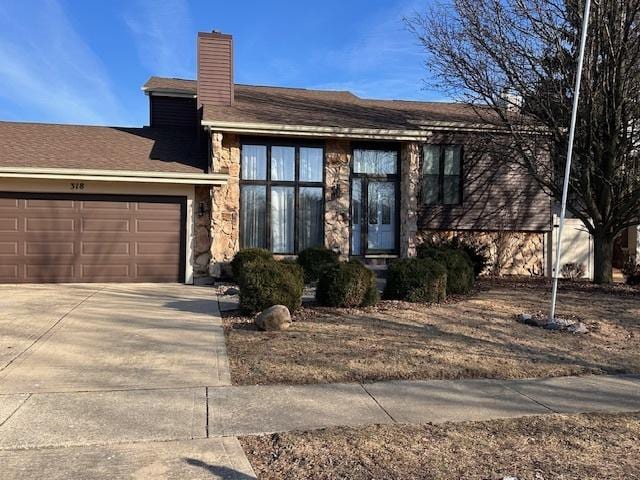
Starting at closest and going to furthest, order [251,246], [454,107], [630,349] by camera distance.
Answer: [630,349] → [251,246] → [454,107]

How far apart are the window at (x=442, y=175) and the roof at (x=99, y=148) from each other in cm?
622

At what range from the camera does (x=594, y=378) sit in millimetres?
5992

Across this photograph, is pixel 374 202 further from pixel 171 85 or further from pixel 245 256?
pixel 171 85

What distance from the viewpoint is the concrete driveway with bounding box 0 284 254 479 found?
3738mm

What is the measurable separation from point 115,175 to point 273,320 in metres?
6.58

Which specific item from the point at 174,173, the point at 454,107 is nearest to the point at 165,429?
the point at 174,173

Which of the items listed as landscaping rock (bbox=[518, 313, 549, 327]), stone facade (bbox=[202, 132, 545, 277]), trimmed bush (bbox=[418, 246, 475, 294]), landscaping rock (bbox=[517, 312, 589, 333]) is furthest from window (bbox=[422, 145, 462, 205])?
landscaping rock (bbox=[517, 312, 589, 333])

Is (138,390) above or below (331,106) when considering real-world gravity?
below

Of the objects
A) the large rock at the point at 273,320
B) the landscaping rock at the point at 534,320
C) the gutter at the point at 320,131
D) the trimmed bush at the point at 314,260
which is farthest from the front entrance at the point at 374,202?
the large rock at the point at 273,320

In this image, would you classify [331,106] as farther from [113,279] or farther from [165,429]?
[165,429]

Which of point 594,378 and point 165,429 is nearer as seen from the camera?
point 165,429

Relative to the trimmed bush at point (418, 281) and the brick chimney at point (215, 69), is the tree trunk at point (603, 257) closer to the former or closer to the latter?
the trimmed bush at point (418, 281)

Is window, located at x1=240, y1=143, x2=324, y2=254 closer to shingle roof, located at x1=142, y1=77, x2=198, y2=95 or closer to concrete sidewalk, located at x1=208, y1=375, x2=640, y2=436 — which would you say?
shingle roof, located at x1=142, y1=77, x2=198, y2=95

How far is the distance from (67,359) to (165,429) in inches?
107
